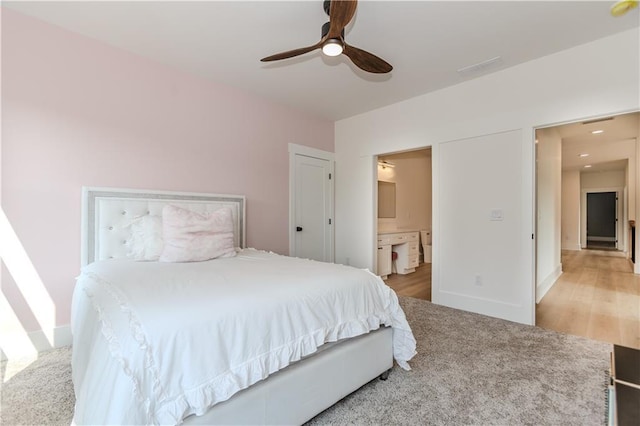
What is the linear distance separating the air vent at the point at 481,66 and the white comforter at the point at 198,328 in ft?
8.27

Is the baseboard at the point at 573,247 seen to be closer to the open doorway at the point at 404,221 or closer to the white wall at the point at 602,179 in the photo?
the white wall at the point at 602,179

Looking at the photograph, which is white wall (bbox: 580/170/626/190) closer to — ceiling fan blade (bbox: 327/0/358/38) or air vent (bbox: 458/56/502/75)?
air vent (bbox: 458/56/502/75)

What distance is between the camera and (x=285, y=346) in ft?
4.39

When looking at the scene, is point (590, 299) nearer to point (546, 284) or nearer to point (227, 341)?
point (546, 284)

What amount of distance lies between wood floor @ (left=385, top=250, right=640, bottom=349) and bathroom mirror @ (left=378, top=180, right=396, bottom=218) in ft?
4.14

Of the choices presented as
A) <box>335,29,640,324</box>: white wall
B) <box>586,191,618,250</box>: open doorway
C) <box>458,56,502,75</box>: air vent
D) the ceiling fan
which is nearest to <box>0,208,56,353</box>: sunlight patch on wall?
the ceiling fan

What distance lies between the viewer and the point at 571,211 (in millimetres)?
8344

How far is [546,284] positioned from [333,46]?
14.9 ft

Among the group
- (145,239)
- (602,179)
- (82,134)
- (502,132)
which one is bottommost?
(145,239)

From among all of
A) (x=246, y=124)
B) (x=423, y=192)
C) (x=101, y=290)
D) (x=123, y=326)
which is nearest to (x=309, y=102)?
(x=246, y=124)

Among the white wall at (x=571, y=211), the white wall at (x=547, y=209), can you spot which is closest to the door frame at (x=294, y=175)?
the white wall at (x=547, y=209)

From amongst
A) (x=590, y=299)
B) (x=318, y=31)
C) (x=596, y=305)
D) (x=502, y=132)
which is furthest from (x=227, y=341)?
(x=590, y=299)

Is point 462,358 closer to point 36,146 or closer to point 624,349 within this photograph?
point 624,349

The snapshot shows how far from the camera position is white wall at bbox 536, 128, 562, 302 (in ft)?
13.0
